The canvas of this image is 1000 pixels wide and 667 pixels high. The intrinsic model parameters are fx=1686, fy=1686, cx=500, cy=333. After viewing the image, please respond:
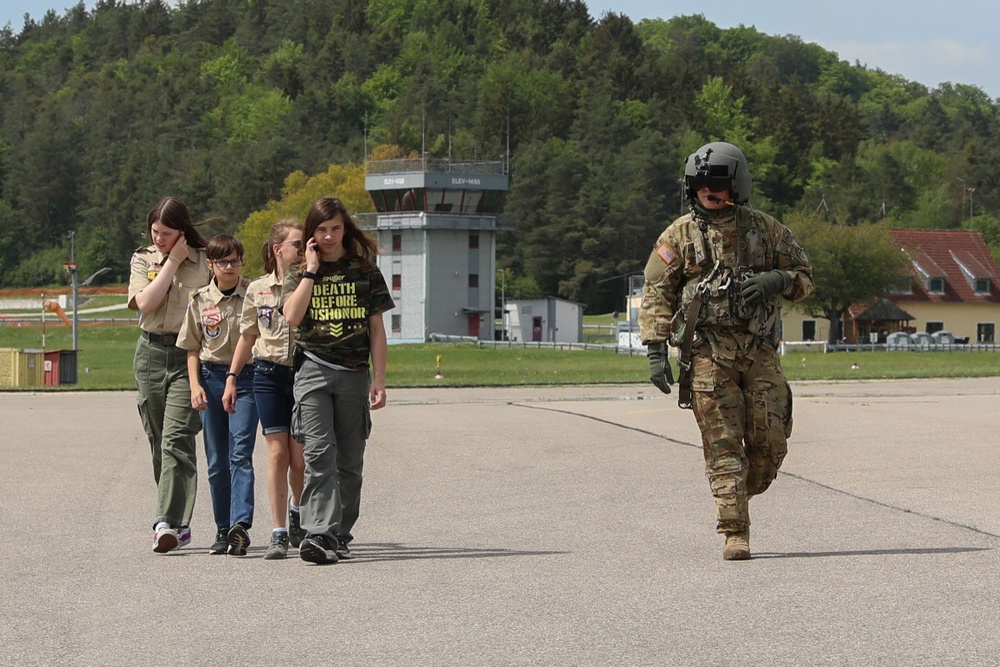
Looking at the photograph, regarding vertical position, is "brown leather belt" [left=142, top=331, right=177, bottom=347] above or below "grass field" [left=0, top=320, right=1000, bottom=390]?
above

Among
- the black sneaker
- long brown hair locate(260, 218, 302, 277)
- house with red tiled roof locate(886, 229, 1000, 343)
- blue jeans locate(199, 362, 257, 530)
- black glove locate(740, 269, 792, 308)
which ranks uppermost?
house with red tiled roof locate(886, 229, 1000, 343)

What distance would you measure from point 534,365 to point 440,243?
34.0 m

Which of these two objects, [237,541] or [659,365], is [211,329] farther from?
[659,365]

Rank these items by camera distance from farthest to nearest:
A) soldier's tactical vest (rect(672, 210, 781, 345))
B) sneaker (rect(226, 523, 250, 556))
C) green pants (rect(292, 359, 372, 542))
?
sneaker (rect(226, 523, 250, 556)), green pants (rect(292, 359, 372, 542)), soldier's tactical vest (rect(672, 210, 781, 345))

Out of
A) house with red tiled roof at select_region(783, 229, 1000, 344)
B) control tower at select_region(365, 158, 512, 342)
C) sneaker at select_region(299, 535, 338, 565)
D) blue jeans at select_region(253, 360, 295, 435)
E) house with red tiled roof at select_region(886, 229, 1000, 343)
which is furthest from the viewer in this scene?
house with red tiled roof at select_region(886, 229, 1000, 343)

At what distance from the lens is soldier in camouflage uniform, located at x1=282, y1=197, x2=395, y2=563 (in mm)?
9609

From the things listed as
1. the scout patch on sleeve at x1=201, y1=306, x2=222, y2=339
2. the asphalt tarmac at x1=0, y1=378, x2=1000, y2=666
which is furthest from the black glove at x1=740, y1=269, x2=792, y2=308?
the scout patch on sleeve at x1=201, y1=306, x2=222, y2=339

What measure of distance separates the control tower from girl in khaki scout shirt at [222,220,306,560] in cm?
8749

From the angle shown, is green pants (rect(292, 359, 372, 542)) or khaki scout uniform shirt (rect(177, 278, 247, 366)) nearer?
green pants (rect(292, 359, 372, 542))

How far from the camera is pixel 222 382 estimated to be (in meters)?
10.4

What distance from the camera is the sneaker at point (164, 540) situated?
32.4ft

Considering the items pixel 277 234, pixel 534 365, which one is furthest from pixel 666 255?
pixel 534 365

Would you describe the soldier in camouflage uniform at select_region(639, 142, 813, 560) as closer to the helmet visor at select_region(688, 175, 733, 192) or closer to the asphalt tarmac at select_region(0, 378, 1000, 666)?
the helmet visor at select_region(688, 175, 733, 192)

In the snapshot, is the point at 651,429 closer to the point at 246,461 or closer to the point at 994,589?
the point at 246,461
